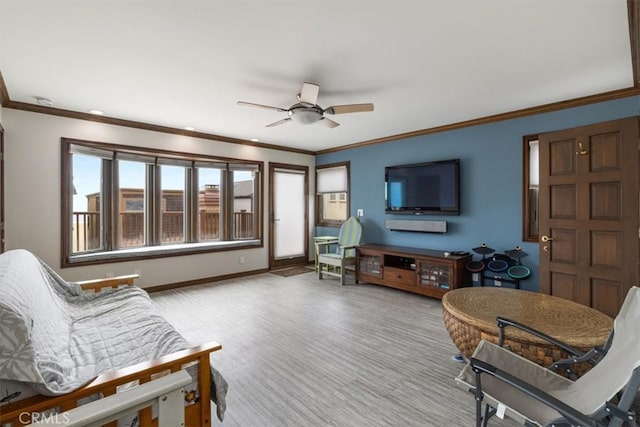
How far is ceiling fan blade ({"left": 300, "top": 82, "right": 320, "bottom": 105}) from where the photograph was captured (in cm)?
260

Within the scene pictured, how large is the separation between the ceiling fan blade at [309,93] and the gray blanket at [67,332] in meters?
2.16

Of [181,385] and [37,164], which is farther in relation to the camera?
[37,164]

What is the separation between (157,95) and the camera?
123 inches

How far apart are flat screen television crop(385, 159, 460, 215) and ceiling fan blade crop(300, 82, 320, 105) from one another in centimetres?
241

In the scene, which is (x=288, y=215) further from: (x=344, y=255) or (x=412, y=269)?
(x=412, y=269)

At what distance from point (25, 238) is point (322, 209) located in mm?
4629

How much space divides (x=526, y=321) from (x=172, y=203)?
15.5 ft

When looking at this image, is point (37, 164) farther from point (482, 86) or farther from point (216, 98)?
point (482, 86)

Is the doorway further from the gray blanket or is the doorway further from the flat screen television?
the gray blanket

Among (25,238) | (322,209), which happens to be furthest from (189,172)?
(322,209)

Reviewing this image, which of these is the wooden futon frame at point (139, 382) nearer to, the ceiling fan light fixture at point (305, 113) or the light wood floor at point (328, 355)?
the light wood floor at point (328, 355)

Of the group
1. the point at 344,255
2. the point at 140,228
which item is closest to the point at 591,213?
the point at 344,255

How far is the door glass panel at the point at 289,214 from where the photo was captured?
585 centimetres

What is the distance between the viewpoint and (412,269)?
4.23 m
